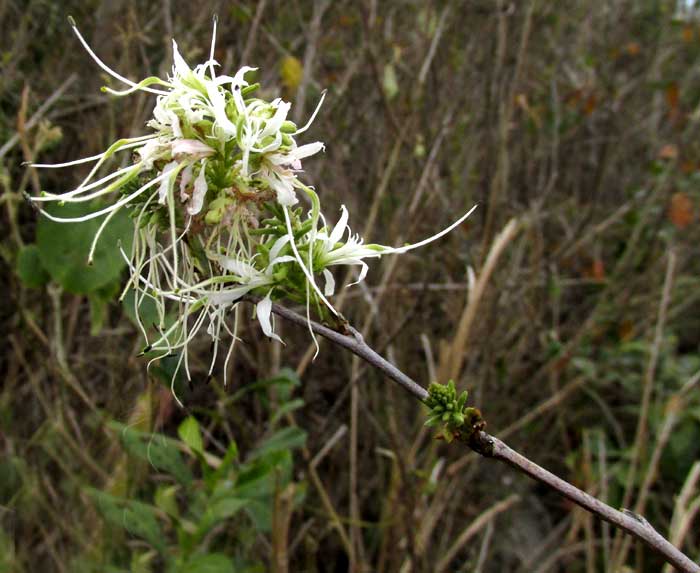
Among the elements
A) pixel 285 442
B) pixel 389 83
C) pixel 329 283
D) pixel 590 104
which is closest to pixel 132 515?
pixel 285 442

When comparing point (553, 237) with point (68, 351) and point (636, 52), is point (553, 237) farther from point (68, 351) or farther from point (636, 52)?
point (68, 351)

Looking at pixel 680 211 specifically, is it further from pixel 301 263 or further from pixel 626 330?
pixel 301 263

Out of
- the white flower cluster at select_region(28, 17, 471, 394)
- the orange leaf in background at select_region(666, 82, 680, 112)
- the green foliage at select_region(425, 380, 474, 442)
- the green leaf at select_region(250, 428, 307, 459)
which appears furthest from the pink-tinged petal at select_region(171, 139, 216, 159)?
the orange leaf in background at select_region(666, 82, 680, 112)

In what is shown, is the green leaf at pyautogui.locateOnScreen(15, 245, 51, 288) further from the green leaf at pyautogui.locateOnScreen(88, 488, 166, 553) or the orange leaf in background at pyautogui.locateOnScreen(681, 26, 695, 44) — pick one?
the orange leaf in background at pyautogui.locateOnScreen(681, 26, 695, 44)

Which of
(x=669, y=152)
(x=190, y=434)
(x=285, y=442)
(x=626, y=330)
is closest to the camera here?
(x=190, y=434)

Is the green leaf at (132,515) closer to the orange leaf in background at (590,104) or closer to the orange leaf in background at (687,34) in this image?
the orange leaf in background at (590,104)

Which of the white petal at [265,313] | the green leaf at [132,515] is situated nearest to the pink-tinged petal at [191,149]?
the white petal at [265,313]
